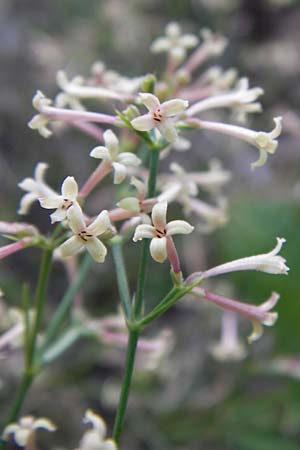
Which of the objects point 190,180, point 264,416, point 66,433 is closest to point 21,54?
point 66,433

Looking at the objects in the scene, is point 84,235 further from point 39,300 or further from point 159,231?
point 39,300

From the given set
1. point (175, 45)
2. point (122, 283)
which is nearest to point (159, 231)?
point (122, 283)

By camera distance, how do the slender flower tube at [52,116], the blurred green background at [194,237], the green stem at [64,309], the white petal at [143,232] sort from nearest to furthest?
1. the white petal at [143,232]
2. the slender flower tube at [52,116]
3. the green stem at [64,309]
4. the blurred green background at [194,237]

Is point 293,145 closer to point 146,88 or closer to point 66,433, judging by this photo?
point 66,433

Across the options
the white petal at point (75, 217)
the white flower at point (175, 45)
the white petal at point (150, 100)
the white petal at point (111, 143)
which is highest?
the white flower at point (175, 45)

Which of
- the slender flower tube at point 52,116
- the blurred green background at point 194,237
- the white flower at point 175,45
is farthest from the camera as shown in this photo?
the blurred green background at point 194,237

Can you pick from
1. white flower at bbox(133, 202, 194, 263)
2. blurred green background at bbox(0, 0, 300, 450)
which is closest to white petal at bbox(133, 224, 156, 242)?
white flower at bbox(133, 202, 194, 263)

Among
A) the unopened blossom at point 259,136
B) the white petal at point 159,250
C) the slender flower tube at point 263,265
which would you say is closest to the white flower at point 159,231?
the white petal at point 159,250

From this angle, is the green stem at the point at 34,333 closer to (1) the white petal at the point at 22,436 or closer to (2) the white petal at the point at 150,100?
(1) the white petal at the point at 22,436
